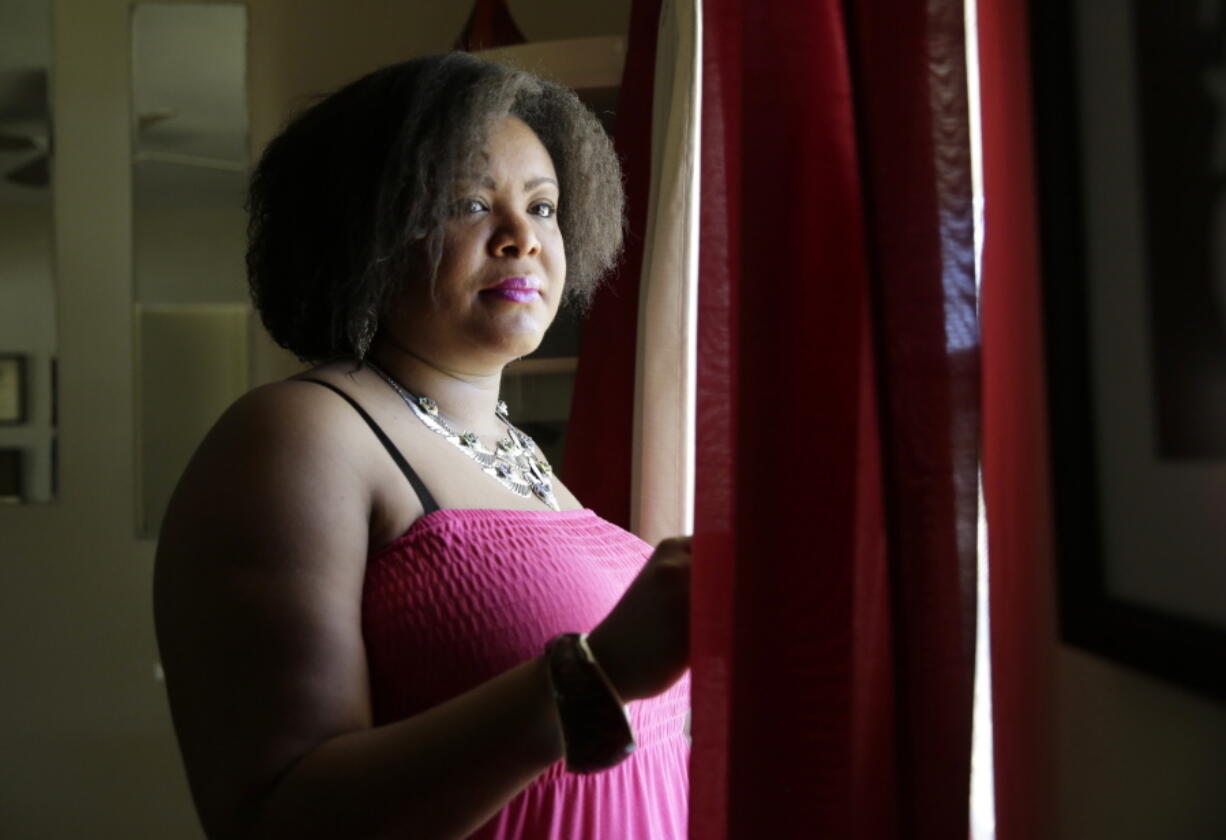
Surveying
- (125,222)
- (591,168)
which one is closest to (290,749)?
(591,168)

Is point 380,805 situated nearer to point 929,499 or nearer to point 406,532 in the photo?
point 406,532

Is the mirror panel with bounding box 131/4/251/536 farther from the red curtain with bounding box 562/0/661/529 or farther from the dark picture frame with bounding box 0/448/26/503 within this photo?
the red curtain with bounding box 562/0/661/529

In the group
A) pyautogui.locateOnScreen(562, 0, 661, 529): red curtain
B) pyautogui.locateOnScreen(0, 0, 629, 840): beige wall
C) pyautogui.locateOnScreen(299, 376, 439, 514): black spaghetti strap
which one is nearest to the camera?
pyautogui.locateOnScreen(299, 376, 439, 514): black spaghetti strap

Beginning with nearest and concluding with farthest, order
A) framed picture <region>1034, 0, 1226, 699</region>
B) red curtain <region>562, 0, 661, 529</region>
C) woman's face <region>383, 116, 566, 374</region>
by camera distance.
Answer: framed picture <region>1034, 0, 1226, 699</region>, woman's face <region>383, 116, 566, 374</region>, red curtain <region>562, 0, 661, 529</region>

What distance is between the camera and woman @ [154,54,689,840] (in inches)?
26.4

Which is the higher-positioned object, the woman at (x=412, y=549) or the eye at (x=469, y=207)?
the eye at (x=469, y=207)

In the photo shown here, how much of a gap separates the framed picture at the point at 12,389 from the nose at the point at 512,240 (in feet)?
6.03

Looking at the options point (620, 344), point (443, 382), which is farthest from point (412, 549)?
point (620, 344)

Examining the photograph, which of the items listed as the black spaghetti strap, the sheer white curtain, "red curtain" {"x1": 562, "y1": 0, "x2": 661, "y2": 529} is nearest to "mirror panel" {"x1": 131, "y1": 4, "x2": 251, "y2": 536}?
"red curtain" {"x1": 562, "y1": 0, "x2": 661, "y2": 529}

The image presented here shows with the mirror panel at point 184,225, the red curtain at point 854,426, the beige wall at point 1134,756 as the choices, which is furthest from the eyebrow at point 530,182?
the mirror panel at point 184,225

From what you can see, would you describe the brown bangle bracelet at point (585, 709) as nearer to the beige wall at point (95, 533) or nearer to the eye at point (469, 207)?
the eye at point (469, 207)

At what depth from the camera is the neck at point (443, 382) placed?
3.26 feet

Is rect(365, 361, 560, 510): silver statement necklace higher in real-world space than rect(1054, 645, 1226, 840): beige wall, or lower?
higher

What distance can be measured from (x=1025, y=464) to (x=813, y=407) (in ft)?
0.35
